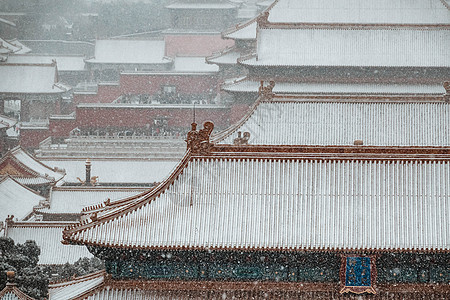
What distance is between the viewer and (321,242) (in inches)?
523

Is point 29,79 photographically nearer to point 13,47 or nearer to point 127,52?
point 127,52

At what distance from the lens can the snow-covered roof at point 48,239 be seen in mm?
25469

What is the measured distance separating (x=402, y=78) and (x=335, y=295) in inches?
862

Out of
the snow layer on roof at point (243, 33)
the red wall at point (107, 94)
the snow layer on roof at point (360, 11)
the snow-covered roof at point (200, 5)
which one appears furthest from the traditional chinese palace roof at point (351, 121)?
the snow-covered roof at point (200, 5)

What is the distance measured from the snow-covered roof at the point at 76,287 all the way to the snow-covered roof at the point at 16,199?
14288 millimetres

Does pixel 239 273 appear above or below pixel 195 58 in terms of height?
below

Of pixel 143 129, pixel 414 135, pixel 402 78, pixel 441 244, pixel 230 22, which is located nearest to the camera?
pixel 441 244

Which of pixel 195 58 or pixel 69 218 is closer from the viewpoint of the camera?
pixel 69 218

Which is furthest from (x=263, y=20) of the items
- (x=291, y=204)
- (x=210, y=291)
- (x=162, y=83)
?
(x=210, y=291)

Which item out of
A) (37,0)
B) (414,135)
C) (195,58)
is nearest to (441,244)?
(414,135)

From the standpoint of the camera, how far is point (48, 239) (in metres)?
26.1

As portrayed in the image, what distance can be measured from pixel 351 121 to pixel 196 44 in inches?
1702

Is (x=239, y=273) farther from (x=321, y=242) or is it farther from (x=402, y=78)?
(x=402, y=78)

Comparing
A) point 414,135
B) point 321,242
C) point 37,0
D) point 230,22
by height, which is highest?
point 37,0
